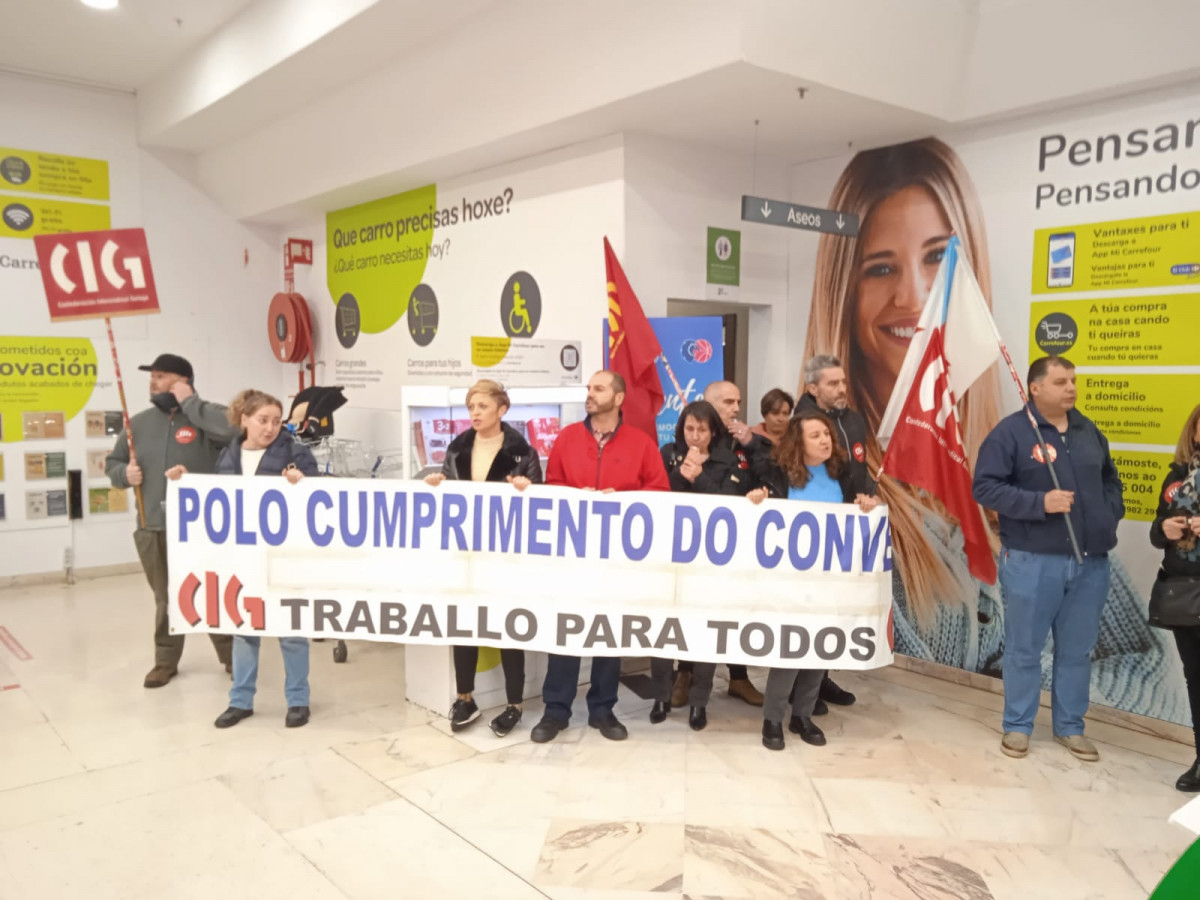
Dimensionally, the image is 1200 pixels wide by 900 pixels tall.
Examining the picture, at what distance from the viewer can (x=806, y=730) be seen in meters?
3.92

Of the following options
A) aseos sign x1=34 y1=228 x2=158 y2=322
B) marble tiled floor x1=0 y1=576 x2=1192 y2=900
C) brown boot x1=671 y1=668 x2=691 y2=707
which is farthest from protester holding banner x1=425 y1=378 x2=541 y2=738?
aseos sign x1=34 y1=228 x2=158 y2=322

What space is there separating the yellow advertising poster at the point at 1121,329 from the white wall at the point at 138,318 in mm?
6502

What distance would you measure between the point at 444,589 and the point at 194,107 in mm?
4740

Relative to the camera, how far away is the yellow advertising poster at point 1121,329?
3957 mm

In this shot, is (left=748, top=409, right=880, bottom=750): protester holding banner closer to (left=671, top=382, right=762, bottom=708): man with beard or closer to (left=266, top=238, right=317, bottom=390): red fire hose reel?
(left=671, top=382, right=762, bottom=708): man with beard

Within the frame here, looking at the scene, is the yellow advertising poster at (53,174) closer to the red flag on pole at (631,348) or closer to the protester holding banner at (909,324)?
the red flag on pole at (631,348)

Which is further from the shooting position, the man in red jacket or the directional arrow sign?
the directional arrow sign

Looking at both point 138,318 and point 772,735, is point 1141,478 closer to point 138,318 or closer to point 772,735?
point 772,735

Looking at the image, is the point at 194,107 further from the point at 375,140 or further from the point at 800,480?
the point at 800,480

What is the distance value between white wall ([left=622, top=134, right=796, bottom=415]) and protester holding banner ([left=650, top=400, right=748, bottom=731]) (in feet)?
3.95

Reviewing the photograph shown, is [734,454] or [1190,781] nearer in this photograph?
[1190,781]

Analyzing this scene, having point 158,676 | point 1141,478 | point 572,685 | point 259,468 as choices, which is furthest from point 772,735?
point 158,676

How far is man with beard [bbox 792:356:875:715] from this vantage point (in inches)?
158

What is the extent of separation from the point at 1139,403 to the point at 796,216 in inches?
70.7
